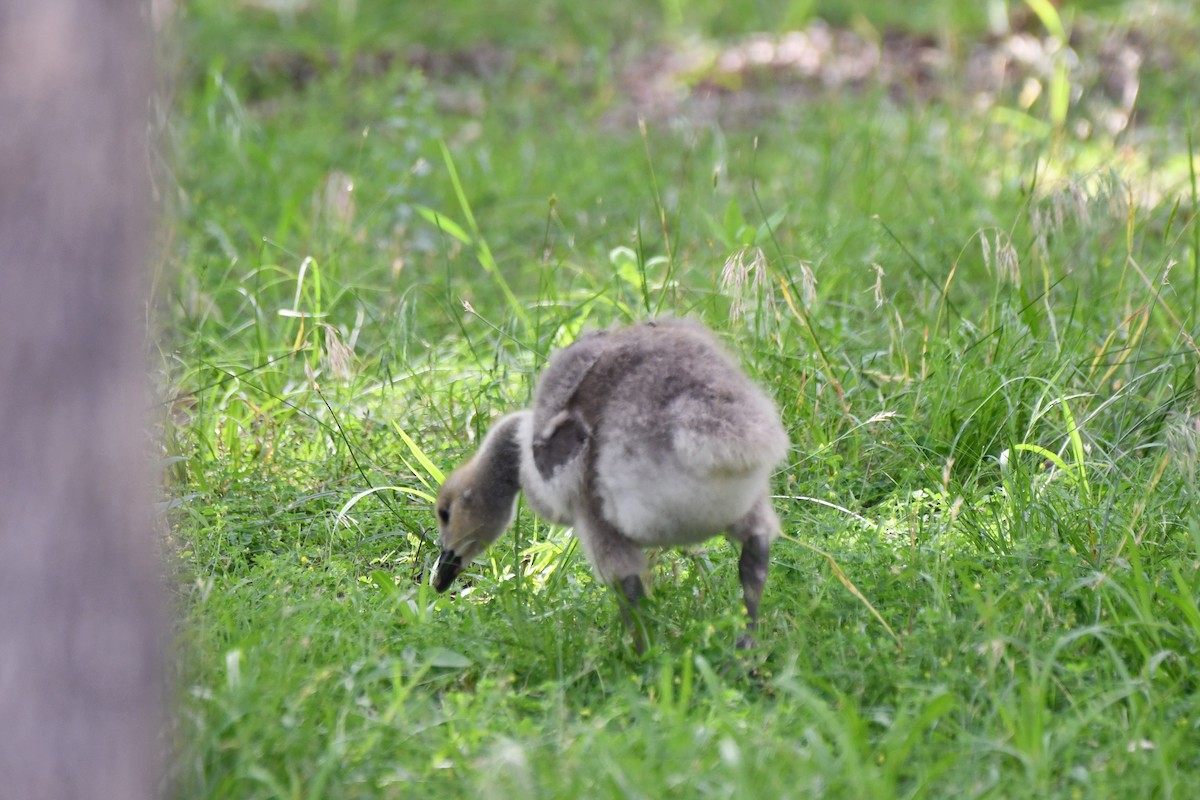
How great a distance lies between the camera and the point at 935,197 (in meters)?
7.10

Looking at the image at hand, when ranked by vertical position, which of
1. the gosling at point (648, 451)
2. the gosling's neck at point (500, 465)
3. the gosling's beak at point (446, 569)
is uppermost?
the gosling at point (648, 451)

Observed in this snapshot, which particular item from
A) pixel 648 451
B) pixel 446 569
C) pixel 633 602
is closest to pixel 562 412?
pixel 648 451

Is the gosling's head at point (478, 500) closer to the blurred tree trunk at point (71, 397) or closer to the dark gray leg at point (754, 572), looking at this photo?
the dark gray leg at point (754, 572)

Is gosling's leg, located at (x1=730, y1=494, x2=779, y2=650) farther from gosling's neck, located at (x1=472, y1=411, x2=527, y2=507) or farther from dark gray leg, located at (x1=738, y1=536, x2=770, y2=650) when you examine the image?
gosling's neck, located at (x1=472, y1=411, x2=527, y2=507)

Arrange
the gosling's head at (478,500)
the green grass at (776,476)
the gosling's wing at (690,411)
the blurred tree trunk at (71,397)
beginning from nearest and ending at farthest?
the blurred tree trunk at (71,397), the green grass at (776,476), the gosling's wing at (690,411), the gosling's head at (478,500)

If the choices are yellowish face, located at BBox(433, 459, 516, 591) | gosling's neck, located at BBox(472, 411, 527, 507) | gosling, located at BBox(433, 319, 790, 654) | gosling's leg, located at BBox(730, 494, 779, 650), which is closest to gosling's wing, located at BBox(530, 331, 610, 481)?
gosling, located at BBox(433, 319, 790, 654)

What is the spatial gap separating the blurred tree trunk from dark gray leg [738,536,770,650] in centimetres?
180

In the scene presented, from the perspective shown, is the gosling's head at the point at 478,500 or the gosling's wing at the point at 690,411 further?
the gosling's head at the point at 478,500

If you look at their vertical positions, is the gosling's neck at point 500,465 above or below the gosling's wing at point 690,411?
below

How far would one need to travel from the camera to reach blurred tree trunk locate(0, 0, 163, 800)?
7.68 ft

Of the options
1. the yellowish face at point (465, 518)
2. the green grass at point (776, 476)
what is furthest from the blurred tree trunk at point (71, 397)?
the yellowish face at point (465, 518)

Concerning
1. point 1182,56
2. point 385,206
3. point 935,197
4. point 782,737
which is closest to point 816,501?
point 782,737

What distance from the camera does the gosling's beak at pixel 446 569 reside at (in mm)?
4191

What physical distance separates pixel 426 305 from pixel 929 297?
2424 millimetres
